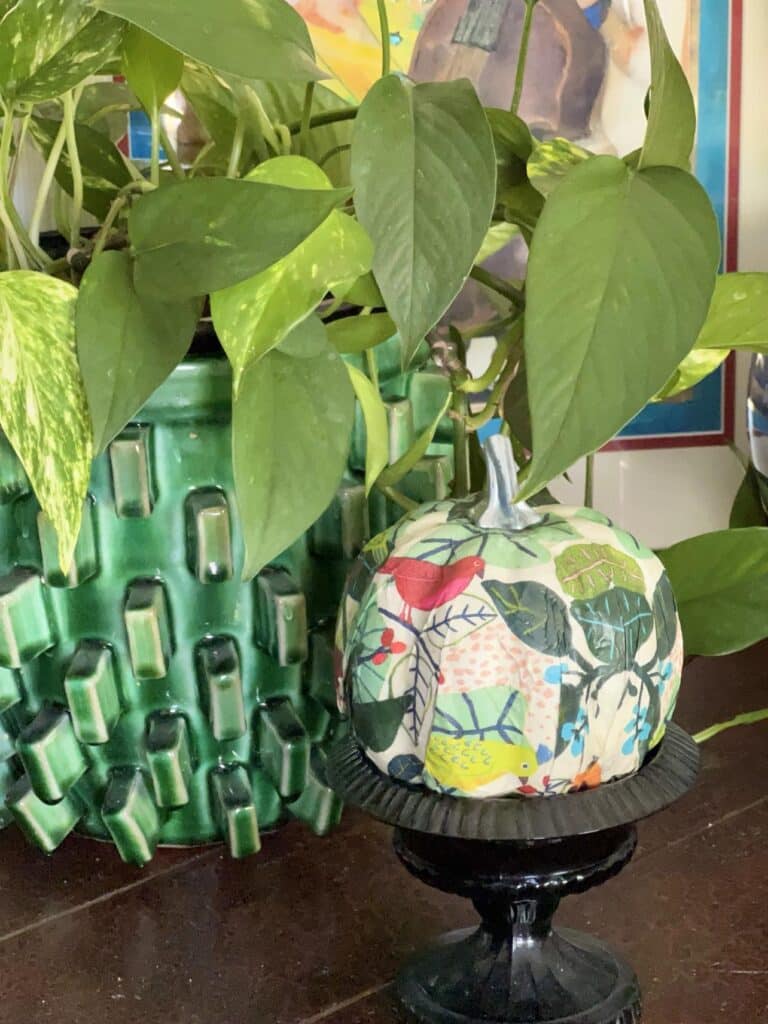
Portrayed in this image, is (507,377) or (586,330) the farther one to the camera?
(507,377)

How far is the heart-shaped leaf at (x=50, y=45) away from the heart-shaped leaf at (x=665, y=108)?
22cm

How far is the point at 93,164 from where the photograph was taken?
2.09ft

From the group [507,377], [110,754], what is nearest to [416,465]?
[507,377]

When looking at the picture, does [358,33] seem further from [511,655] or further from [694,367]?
[511,655]

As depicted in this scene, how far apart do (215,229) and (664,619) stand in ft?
0.72

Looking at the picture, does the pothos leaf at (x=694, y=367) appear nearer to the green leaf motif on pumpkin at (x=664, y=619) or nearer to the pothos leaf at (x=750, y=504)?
the green leaf motif on pumpkin at (x=664, y=619)

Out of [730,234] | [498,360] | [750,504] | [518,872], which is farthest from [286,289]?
[730,234]

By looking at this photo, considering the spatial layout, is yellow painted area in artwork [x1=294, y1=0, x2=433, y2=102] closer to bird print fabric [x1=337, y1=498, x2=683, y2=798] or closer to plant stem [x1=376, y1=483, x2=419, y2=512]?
plant stem [x1=376, y1=483, x2=419, y2=512]

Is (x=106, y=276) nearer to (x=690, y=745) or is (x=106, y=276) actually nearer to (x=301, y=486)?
(x=301, y=486)

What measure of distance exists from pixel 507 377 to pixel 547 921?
23 cm

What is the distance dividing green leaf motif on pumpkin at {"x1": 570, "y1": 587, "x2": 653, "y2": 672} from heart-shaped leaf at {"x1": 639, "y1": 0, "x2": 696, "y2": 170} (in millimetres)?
160

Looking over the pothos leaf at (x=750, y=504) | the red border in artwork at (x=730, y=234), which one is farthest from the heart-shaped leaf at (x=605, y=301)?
the red border in artwork at (x=730, y=234)

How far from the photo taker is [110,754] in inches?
23.1

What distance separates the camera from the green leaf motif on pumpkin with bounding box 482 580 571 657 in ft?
1.37
